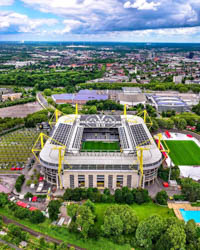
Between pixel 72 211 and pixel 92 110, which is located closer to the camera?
pixel 72 211

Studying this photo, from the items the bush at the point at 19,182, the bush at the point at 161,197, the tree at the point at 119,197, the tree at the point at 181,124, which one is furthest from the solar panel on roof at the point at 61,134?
the tree at the point at 181,124

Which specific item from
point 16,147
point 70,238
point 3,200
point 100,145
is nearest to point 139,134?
point 100,145

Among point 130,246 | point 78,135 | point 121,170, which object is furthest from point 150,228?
point 78,135

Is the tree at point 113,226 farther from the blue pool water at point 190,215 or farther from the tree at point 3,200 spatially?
the tree at point 3,200

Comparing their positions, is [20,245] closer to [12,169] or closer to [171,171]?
[12,169]

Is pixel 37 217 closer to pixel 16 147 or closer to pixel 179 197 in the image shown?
pixel 179 197
